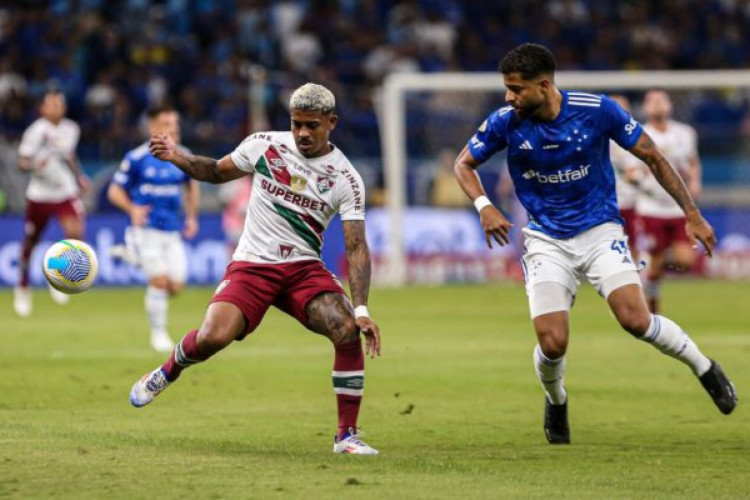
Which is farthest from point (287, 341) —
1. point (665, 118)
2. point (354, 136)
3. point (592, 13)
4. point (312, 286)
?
point (592, 13)

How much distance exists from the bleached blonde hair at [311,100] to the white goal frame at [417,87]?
17500 mm

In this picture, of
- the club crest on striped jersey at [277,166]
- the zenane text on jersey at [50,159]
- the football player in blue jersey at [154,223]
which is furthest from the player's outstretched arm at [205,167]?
the zenane text on jersey at [50,159]

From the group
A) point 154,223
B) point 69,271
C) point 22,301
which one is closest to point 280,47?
point 22,301

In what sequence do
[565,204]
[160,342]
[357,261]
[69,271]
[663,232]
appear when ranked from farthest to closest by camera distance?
1. [663,232]
2. [160,342]
3. [69,271]
4. [565,204]
5. [357,261]

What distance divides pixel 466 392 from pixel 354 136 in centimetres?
1616

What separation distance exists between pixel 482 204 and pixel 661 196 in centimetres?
1013

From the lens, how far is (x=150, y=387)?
942cm

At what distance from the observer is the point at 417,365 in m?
14.9

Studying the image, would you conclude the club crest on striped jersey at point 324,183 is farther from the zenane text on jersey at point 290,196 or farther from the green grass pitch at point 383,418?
the green grass pitch at point 383,418

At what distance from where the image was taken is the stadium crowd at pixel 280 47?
93.5 feet

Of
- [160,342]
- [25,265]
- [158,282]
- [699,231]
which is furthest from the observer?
[25,265]

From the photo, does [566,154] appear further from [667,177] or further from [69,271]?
[69,271]

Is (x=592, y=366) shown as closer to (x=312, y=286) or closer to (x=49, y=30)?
(x=312, y=286)

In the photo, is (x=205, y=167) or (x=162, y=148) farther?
(x=205, y=167)
